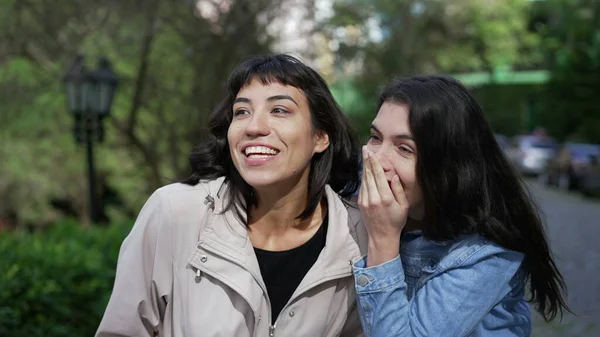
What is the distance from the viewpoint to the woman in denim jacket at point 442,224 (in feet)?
7.61

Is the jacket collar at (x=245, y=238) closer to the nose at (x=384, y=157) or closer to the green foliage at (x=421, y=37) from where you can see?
the nose at (x=384, y=157)

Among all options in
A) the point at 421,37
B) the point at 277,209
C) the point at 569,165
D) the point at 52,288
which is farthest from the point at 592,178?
the point at 277,209

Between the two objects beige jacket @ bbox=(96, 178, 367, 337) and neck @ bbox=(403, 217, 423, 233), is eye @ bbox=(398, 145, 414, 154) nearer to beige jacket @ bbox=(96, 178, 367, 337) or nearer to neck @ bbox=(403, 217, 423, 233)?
neck @ bbox=(403, 217, 423, 233)

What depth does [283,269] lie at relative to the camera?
8.71 feet

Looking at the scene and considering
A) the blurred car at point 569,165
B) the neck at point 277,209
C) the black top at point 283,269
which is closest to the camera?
the black top at point 283,269

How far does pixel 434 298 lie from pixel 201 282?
73 cm

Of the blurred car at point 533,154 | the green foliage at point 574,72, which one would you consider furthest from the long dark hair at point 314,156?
the blurred car at point 533,154

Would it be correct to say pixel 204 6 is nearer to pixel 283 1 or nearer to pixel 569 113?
pixel 283 1

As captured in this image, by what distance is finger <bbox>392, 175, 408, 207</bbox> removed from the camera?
2389 millimetres

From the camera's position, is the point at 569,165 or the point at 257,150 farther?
the point at 569,165

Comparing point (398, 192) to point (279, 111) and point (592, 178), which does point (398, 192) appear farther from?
point (592, 178)

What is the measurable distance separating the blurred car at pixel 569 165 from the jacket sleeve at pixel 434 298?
2265 cm

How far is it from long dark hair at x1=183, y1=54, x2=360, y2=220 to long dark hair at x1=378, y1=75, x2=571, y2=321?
1.08 feet

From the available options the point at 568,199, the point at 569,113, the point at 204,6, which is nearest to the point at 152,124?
the point at 204,6
